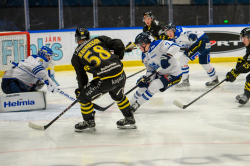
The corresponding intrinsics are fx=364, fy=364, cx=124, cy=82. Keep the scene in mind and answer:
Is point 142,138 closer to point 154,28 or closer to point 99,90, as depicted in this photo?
point 99,90

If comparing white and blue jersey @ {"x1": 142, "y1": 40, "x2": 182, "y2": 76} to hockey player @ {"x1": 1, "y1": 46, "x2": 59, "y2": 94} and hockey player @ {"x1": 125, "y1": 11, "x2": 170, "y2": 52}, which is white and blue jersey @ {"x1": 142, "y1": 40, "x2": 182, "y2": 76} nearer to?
hockey player @ {"x1": 1, "y1": 46, "x2": 59, "y2": 94}

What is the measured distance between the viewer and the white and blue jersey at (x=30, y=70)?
4172 mm

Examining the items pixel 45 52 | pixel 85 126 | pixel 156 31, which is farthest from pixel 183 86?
pixel 85 126

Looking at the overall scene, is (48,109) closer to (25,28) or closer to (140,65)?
(25,28)

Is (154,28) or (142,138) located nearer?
(142,138)

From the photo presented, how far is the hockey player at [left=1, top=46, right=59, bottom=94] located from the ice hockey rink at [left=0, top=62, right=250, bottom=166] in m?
0.35

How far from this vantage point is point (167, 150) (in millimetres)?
2666

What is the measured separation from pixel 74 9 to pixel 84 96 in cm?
552

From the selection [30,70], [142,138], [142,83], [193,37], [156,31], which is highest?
[156,31]

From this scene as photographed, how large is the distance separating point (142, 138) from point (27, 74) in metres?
1.95

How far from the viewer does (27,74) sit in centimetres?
434

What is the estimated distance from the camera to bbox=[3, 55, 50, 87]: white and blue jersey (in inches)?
164

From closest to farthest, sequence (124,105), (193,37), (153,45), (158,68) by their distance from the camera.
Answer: (124,105) → (153,45) → (158,68) → (193,37)

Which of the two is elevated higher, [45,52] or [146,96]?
[45,52]
